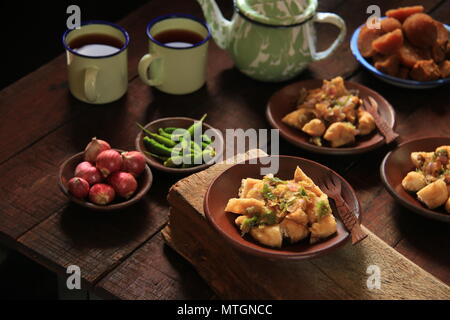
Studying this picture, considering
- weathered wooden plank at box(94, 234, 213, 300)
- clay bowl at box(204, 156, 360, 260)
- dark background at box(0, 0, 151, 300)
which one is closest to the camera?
clay bowl at box(204, 156, 360, 260)

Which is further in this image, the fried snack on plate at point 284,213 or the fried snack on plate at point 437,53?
the fried snack on plate at point 437,53

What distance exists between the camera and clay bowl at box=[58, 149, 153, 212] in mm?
1435

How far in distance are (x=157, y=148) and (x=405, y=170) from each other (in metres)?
0.57

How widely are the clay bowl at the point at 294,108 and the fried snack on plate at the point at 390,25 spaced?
0.74 feet

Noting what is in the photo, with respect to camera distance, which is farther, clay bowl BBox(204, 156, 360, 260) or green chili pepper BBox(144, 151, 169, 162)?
green chili pepper BBox(144, 151, 169, 162)

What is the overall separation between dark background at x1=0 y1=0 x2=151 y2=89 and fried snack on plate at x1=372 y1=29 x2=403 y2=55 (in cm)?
128

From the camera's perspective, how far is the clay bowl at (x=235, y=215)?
1.21 m

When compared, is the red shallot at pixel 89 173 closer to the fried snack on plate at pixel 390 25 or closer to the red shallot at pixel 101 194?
the red shallot at pixel 101 194

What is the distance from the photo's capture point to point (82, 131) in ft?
5.53

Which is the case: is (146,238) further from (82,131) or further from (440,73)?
(440,73)

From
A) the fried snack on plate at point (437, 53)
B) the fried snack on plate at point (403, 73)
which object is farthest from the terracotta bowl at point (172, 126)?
the fried snack on plate at point (437, 53)

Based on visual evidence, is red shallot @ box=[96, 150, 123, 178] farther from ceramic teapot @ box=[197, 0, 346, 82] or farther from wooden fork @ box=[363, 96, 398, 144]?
wooden fork @ box=[363, 96, 398, 144]

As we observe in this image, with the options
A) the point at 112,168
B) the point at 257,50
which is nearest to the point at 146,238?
the point at 112,168

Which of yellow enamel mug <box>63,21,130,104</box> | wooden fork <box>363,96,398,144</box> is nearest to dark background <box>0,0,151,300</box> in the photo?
yellow enamel mug <box>63,21,130,104</box>
